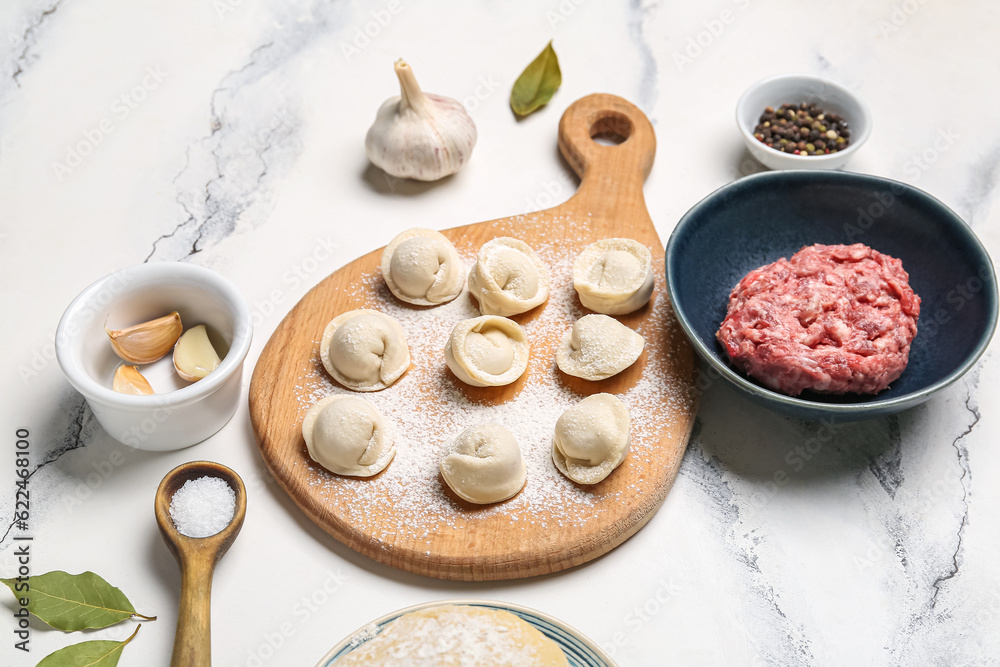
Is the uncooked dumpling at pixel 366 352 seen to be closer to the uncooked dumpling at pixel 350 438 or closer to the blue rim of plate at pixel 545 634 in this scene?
the uncooked dumpling at pixel 350 438

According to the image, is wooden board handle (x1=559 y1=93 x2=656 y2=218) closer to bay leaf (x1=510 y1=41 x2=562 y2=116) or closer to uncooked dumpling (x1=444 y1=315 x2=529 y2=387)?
bay leaf (x1=510 y1=41 x2=562 y2=116)

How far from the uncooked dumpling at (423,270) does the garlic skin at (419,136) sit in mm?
360

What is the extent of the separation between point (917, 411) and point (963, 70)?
1.48 m

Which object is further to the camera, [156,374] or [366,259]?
[366,259]

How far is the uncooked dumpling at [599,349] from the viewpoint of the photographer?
1918 millimetres

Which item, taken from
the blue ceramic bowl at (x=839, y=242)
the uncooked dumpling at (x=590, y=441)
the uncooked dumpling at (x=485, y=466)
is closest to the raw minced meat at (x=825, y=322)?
the blue ceramic bowl at (x=839, y=242)

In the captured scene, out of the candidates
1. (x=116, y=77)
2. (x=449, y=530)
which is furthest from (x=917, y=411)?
(x=116, y=77)

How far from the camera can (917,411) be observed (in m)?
2.01

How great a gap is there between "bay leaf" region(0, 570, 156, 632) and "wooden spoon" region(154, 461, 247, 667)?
0.43 feet

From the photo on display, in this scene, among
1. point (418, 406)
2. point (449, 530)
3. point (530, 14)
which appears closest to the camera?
point (449, 530)

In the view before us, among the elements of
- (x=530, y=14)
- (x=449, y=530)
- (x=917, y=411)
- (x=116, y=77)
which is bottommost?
(x=917, y=411)

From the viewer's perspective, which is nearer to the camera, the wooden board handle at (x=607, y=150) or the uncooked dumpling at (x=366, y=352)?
the uncooked dumpling at (x=366, y=352)

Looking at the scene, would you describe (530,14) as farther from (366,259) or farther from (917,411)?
(917,411)

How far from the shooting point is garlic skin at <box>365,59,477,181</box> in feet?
7.80
